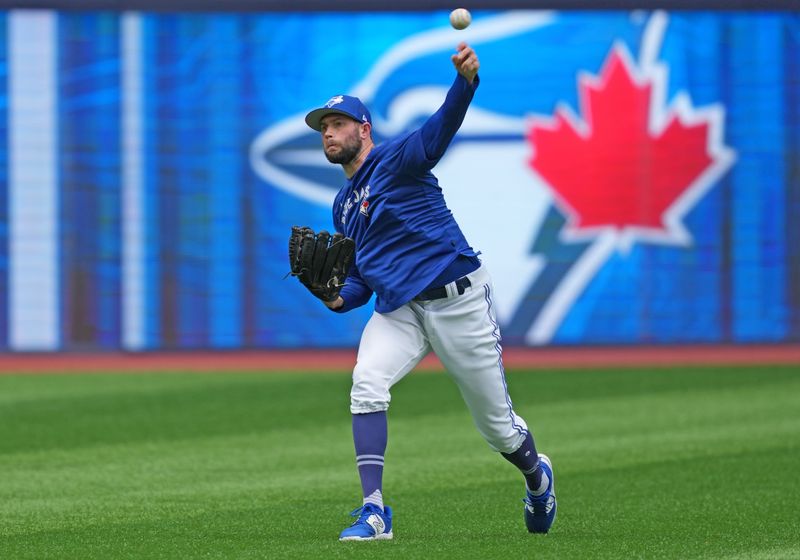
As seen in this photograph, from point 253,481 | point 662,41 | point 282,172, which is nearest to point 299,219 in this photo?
point 282,172

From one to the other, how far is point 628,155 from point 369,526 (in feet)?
42.1

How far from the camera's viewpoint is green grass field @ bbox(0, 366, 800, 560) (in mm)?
6773

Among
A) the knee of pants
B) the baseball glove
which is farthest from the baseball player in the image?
the baseball glove

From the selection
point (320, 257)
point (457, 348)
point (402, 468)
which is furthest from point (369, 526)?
point (402, 468)

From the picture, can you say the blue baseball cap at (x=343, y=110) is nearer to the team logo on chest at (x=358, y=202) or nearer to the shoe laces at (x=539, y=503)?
the team logo on chest at (x=358, y=202)

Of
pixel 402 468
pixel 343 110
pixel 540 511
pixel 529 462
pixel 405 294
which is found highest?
pixel 343 110

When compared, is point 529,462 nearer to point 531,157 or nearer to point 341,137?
point 341,137

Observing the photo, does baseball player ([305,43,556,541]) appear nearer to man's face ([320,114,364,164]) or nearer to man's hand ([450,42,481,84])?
man's face ([320,114,364,164])

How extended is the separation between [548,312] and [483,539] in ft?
38.9

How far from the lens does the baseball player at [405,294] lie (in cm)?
658

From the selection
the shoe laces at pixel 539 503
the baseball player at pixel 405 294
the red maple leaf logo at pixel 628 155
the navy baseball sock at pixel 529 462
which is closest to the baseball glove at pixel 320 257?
the baseball player at pixel 405 294

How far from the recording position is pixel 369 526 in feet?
21.3

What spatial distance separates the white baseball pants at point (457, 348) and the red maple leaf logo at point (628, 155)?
1191 centimetres

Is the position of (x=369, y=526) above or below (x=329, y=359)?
above
